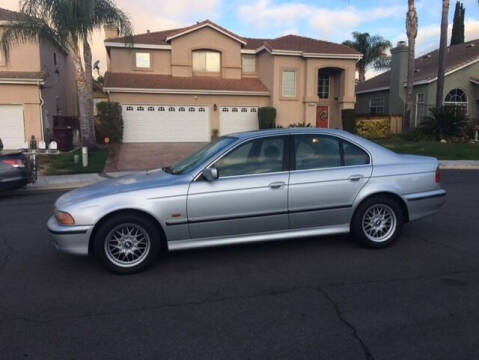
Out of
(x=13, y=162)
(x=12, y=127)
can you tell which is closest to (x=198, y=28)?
(x=12, y=127)

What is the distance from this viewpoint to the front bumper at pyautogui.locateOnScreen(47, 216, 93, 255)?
468cm

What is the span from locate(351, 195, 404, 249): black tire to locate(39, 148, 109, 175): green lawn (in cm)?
1145

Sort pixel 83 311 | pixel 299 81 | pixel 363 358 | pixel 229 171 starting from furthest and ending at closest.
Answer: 1. pixel 299 81
2. pixel 229 171
3. pixel 83 311
4. pixel 363 358

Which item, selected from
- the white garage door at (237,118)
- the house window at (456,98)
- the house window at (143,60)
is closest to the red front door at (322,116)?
the white garage door at (237,118)

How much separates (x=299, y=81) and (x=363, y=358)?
24.7 metres

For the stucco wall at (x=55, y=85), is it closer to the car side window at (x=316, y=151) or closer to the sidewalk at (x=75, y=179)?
the sidewalk at (x=75, y=179)

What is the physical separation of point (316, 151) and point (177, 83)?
2137cm

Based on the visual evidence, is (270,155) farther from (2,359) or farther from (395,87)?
(395,87)

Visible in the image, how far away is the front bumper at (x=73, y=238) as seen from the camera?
15.4 ft

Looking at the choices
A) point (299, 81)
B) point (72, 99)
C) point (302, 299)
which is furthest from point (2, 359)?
point (72, 99)

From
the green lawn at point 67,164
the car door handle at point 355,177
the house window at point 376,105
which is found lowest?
the green lawn at point 67,164

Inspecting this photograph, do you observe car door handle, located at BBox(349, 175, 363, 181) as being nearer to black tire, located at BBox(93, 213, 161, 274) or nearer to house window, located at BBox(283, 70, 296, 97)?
black tire, located at BBox(93, 213, 161, 274)

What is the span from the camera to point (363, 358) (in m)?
3.13

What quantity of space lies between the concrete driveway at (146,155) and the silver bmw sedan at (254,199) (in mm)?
11084
